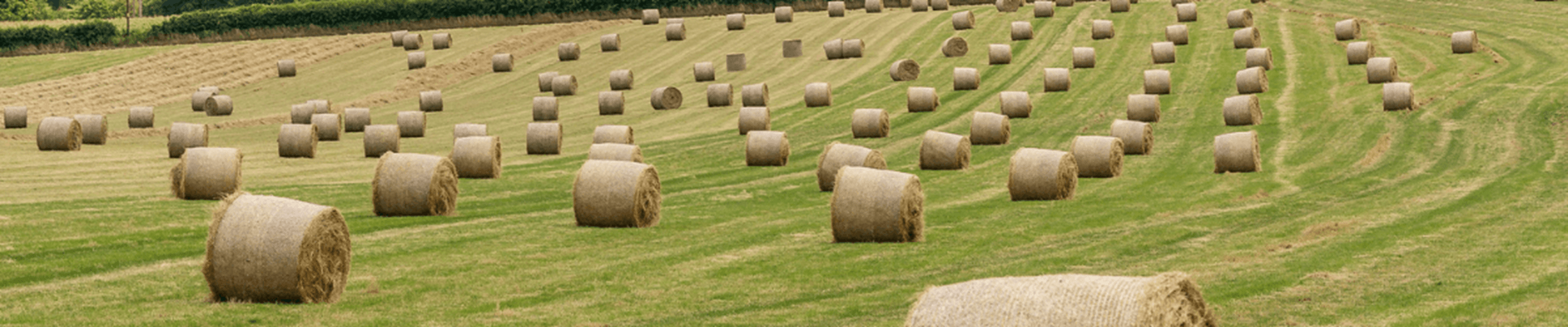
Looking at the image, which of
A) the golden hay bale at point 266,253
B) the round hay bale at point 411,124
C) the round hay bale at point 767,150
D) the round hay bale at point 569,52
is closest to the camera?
the golden hay bale at point 266,253

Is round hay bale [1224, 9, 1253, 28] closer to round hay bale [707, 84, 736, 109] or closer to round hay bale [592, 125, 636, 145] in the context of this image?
round hay bale [707, 84, 736, 109]

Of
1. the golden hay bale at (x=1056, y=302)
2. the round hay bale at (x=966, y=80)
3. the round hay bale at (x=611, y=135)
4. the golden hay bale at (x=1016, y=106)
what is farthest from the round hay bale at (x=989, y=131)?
the golden hay bale at (x=1056, y=302)

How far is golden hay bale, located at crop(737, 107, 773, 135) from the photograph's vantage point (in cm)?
4169

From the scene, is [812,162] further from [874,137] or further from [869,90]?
[869,90]

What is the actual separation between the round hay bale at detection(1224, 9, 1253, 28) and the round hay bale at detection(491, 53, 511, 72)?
2928cm

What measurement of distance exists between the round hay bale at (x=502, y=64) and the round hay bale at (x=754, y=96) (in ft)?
53.7

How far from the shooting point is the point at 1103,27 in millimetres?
56656

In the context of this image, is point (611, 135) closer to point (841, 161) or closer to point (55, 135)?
point (841, 161)

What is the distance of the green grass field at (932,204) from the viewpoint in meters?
14.7

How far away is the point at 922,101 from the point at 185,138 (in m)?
21.2

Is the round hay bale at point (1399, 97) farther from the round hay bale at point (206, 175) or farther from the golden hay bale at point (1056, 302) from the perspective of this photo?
the golden hay bale at point (1056, 302)

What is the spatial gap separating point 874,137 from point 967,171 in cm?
904

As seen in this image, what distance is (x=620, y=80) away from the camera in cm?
5494

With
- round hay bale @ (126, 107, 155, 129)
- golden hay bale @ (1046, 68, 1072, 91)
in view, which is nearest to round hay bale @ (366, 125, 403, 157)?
round hay bale @ (126, 107, 155, 129)
